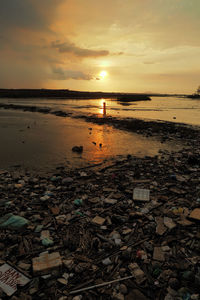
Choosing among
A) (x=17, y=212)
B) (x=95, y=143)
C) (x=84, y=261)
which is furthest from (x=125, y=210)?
(x=95, y=143)

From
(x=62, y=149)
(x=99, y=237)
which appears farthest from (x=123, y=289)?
(x=62, y=149)

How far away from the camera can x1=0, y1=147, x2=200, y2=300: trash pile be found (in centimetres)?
211

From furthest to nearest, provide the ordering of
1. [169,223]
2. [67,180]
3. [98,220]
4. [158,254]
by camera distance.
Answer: [67,180] → [98,220] → [169,223] → [158,254]

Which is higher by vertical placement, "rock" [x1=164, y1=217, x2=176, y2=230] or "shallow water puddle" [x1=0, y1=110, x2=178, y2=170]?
"shallow water puddle" [x1=0, y1=110, x2=178, y2=170]

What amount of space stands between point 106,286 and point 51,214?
1.77m

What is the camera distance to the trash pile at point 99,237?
6.91 feet

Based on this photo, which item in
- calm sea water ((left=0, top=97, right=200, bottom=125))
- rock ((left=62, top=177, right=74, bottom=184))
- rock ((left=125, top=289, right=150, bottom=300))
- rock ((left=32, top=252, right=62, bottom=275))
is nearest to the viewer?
rock ((left=125, top=289, right=150, bottom=300))

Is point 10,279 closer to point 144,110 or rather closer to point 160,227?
point 160,227

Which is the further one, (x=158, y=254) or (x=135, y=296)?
(x=158, y=254)

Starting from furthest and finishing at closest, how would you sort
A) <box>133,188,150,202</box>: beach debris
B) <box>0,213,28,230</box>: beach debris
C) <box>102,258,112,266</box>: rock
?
<box>133,188,150,202</box>: beach debris → <box>0,213,28,230</box>: beach debris → <box>102,258,112,266</box>: rock

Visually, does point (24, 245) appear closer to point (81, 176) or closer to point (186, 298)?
point (186, 298)

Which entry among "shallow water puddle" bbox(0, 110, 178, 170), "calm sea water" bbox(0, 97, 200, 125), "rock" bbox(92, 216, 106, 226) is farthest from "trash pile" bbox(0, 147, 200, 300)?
"calm sea water" bbox(0, 97, 200, 125)

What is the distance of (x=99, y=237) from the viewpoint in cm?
294

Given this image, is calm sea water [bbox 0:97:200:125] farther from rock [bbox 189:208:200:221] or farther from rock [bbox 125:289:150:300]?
rock [bbox 125:289:150:300]
